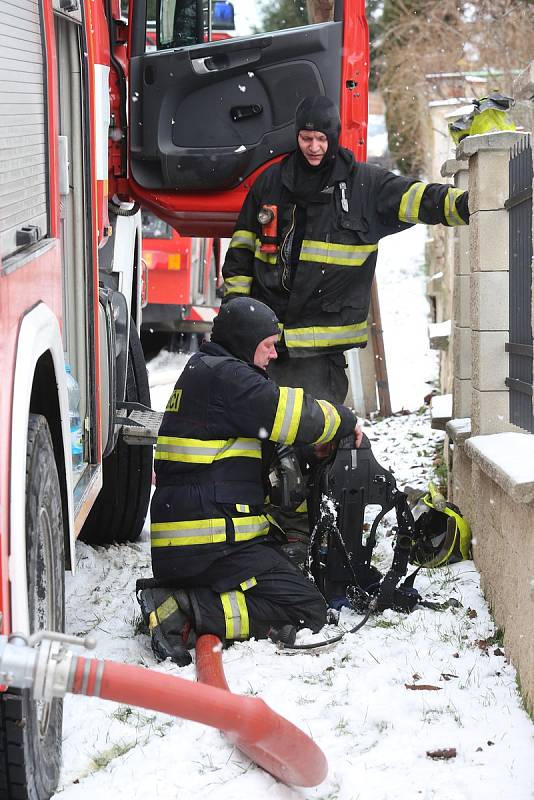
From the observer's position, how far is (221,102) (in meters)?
4.97

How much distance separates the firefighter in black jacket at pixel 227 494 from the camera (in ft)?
12.2

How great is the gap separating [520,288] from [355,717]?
186 cm

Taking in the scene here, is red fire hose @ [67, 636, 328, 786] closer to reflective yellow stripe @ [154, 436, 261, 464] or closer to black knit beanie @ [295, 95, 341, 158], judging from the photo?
reflective yellow stripe @ [154, 436, 261, 464]

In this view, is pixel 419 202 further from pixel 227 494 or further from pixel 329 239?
pixel 227 494

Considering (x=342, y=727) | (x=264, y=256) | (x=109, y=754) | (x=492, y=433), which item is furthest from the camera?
(x=264, y=256)

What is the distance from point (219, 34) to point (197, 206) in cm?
129

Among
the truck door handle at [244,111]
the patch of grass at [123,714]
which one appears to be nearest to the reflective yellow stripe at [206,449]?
the patch of grass at [123,714]

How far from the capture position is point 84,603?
429 centimetres

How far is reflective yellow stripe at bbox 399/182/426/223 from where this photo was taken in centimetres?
463

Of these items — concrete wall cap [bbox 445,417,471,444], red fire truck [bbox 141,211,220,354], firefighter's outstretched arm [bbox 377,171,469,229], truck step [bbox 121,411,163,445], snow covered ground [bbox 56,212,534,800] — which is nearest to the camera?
snow covered ground [bbox 56,212,534,800]

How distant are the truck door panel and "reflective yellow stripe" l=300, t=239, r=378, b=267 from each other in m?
0.53

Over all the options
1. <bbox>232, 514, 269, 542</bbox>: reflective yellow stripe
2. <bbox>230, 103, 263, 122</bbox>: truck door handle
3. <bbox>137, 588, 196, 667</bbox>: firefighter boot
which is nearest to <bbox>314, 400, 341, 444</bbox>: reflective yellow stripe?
<bbox>232, 514, 269, 542</bbox>: reflective yellow stripe

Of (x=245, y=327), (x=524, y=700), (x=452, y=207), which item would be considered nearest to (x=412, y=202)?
(x=452, y=207)

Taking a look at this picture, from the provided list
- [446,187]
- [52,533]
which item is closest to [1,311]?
[52,533]
